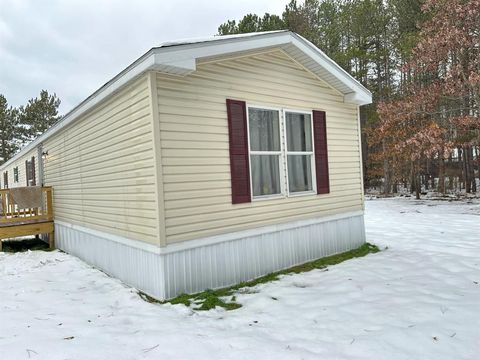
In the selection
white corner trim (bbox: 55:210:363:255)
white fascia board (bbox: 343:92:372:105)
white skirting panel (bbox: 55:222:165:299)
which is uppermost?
white fascia board (bbox: 343:92:372:105)

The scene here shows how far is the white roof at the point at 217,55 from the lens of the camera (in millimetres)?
4086

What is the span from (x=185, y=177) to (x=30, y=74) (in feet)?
156

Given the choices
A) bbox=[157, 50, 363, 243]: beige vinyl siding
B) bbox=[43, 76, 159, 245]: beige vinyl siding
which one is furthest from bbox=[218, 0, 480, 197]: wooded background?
bbox=[43, 76, 159, 245]: beige vinyl siding

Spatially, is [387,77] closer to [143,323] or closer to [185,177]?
[185,177]

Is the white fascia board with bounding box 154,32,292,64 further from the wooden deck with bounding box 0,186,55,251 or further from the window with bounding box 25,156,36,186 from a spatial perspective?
the window with bounding box 25,156,36,186

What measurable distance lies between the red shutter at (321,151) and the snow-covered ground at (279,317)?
1.42 m

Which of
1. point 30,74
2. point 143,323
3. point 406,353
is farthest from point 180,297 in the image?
point 30,74

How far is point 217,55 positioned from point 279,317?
3452mm

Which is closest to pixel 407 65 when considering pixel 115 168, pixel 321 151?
pixel 321 151

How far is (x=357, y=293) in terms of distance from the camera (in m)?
4.26

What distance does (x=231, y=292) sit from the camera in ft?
14.9

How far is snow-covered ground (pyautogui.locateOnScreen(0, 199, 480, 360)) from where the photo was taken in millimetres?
2908

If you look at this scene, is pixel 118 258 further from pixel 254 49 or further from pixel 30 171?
pixel 30 171

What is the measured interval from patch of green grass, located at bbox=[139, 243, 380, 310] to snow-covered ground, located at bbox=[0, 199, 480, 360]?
6.1 inches
